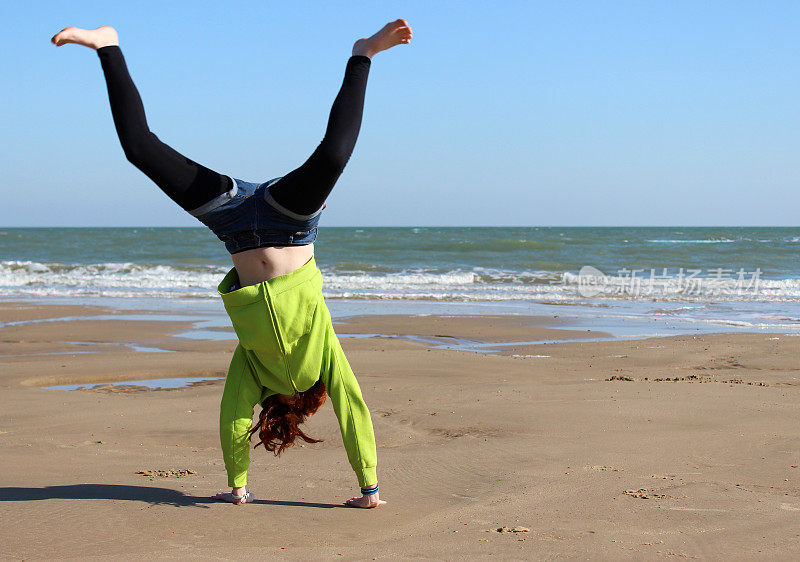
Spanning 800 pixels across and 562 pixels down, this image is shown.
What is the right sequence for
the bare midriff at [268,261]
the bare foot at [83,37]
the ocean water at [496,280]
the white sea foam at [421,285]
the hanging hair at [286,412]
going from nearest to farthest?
the bare foot at [83,37] → the bare midriff at [268,261] → the hanging hair at [286,412] → the ocean water at [496,280] → the white sea foam at [421,285]

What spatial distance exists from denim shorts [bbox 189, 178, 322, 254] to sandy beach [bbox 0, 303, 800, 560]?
118cm

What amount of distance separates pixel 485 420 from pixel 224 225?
3.22 metres

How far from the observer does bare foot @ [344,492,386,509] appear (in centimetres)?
343

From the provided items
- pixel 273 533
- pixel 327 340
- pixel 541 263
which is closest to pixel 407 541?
pixel 273 533

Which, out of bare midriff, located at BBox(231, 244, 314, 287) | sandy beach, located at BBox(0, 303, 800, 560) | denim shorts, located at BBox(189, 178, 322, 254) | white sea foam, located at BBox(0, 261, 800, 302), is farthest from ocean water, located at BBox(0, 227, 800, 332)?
denim shorts, located at BBox(189, 178, 322, 254)

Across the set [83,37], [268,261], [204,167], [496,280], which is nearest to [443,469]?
[268,261]

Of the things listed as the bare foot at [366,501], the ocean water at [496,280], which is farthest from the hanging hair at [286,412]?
the ocean water at [496,280]

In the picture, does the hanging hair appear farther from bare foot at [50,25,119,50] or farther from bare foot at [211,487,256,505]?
bare foot at [50,25,119,50]

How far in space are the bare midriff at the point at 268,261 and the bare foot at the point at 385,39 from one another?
770 mm

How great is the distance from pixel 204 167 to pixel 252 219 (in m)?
0.26

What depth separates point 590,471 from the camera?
160 inches

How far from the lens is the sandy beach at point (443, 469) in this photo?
2988 millimetres

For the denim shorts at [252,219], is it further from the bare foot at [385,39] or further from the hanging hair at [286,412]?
the hanging hair at [286,412]

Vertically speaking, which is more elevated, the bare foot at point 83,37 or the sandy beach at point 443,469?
the bare foot at point 83,37
